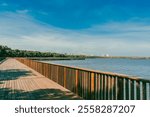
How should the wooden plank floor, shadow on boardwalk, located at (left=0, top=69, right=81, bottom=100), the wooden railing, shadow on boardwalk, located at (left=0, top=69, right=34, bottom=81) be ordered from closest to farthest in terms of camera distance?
the wooden railing, shadow on boardwalk, located at (left=0, top=69, right=81, bottom=100), the wooden plank floor, shadow on boardwalk, located at (left=0, top=69, right=34, bottom=81)

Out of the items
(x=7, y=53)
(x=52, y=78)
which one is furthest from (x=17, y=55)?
(x=52, y=78)

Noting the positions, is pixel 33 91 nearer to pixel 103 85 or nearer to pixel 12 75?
pixel 103 85

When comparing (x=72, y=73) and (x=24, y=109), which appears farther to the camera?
(x=72, y=73)

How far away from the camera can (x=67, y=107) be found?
6.88m

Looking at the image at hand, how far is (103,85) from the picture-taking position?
7.79 metres

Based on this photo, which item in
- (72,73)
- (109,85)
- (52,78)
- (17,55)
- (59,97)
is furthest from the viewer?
(17,55)

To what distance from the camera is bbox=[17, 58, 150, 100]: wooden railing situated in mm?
6012

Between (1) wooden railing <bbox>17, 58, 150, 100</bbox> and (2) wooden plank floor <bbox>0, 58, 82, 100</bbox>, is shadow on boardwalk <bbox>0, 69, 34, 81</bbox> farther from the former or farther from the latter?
(1) wooden railing <bbox>17, 58, 150, 100</bbox>

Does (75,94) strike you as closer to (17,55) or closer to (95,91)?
(95,91)

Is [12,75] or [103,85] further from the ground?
[103,85]

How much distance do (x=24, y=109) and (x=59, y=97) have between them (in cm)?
287

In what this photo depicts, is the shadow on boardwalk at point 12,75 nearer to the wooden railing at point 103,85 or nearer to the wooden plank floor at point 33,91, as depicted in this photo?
the wooden plank floor at point 33,91

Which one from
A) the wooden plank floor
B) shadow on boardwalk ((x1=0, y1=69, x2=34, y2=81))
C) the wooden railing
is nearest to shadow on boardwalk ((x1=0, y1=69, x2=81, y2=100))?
the wooden plank floor

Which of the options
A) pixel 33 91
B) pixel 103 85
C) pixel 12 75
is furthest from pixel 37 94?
pixel 12 75
